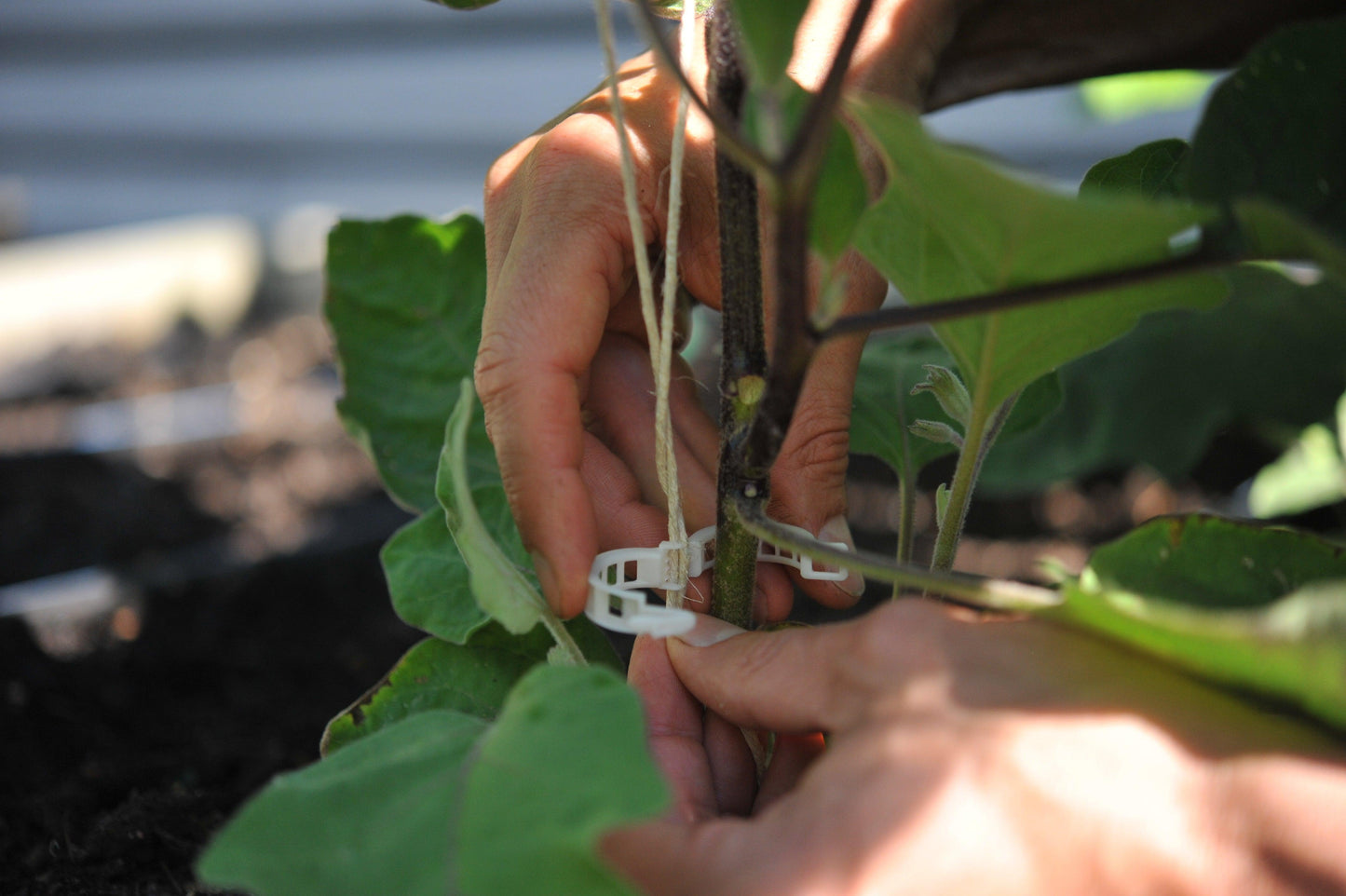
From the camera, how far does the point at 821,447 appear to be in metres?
0.72

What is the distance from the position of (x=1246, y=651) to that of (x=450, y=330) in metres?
0.70

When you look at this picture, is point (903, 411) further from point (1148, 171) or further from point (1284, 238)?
point (1284, 238)

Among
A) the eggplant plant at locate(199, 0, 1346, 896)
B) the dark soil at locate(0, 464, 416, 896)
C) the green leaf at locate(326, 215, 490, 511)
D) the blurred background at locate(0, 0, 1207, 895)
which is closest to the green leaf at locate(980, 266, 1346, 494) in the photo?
the blurred background at locate(0, 0, 1207, 895)

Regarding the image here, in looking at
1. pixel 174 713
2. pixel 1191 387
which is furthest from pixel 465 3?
pixel 1191 387

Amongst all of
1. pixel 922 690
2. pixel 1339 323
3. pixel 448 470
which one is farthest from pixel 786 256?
pixel 1339 323

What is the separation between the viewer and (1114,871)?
1.29 ft

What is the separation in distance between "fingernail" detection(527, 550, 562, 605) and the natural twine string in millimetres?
73

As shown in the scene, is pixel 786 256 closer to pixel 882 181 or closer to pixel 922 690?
pixel 922 690

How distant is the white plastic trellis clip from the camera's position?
0.58 meters

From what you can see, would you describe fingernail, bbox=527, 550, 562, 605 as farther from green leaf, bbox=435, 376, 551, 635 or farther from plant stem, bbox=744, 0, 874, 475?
plant stem, bbox=744, 0, 874, 475

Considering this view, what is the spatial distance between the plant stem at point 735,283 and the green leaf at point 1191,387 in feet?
3.02

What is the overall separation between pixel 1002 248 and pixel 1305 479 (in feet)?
3.90

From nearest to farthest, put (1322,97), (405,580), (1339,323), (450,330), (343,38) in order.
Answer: (1322,97)
(405,580)
(450,330)
(1339,323)
(343,38)

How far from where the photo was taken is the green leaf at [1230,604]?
1.11 ft
